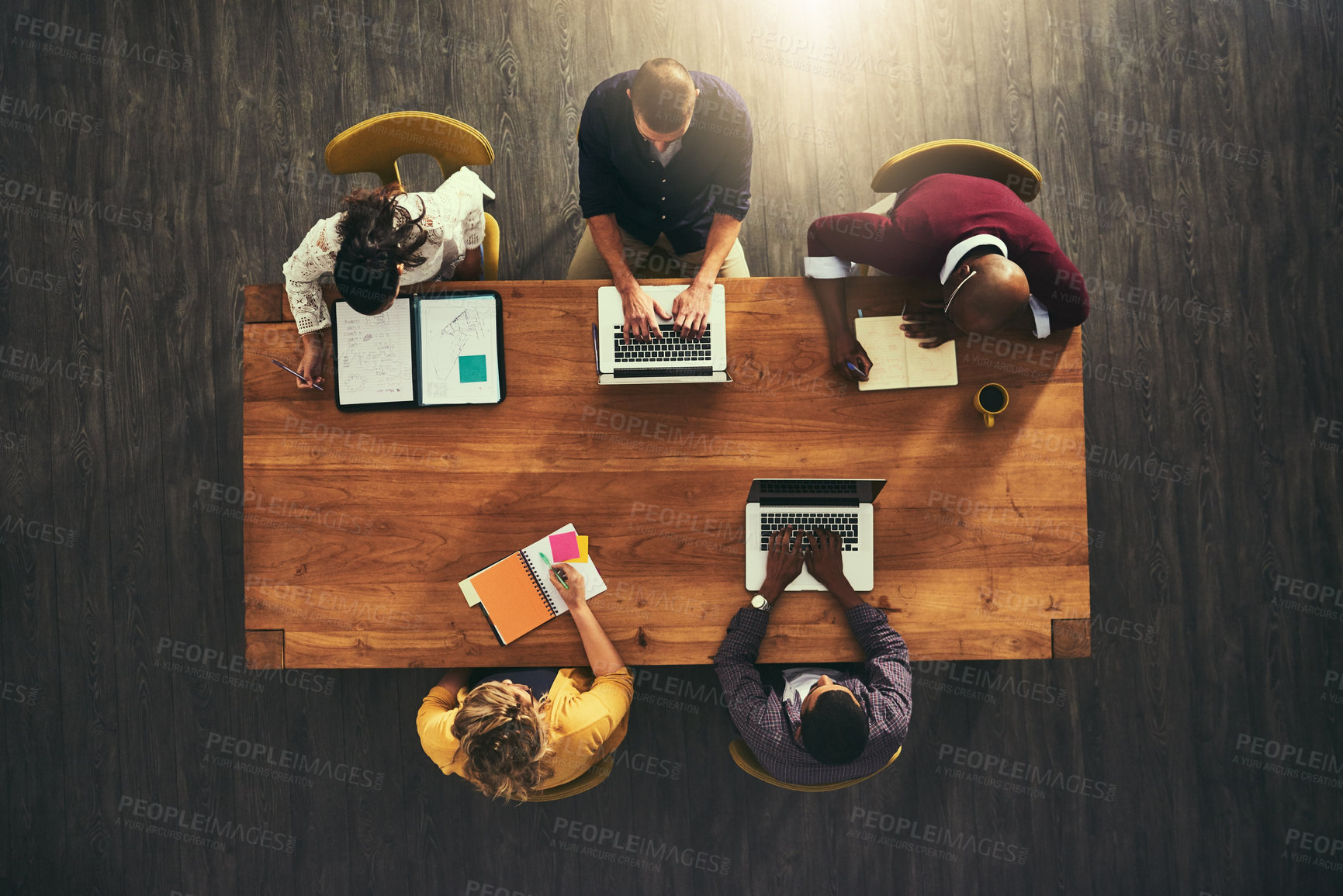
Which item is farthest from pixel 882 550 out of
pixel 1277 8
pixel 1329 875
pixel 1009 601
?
pixel 1277 8

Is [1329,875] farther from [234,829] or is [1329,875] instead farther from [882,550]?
[234,829]

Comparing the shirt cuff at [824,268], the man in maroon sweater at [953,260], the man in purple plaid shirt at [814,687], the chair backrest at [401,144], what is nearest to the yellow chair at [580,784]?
the man in purple plaid shirt at [814,687]

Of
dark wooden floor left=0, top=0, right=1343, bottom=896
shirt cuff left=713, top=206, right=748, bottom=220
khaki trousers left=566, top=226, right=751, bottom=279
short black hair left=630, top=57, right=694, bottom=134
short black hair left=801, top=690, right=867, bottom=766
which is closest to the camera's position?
short black hair left=630, top=57, right=694, bottom=134

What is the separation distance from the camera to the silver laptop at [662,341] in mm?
1924

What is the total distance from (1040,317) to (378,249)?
5.57ft

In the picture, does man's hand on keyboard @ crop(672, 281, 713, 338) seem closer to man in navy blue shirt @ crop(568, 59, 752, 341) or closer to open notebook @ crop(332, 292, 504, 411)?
man in navy blue shirt @ crop(568, 59, 752, 341)

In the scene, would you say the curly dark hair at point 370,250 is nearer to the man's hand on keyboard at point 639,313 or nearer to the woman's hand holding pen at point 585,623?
the man's hand on keyboard at point 639,313

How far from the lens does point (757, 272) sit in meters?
2.77

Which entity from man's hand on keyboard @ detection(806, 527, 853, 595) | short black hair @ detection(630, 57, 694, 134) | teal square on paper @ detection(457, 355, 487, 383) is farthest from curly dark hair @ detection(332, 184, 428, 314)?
man's hand on keyboard @ detection(806, 527, 853, 595)

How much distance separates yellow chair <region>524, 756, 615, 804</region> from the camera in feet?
6.42

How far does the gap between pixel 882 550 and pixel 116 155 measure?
3124 mm

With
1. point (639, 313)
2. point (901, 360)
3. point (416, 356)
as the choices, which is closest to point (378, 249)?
point (416, 356)

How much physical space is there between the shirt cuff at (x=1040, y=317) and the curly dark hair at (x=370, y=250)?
5.35 feet

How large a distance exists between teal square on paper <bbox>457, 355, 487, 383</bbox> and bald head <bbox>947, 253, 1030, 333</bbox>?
1.24 m
